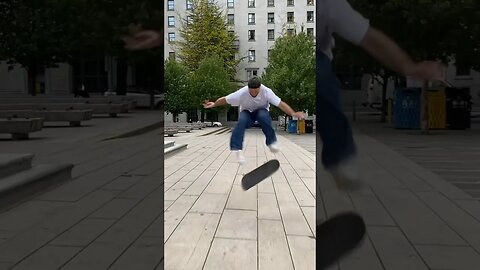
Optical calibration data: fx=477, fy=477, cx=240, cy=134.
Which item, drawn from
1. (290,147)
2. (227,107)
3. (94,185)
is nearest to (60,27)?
(94,185)

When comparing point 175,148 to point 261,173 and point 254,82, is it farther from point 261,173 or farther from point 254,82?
point 254,82

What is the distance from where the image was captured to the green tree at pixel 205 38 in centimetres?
290

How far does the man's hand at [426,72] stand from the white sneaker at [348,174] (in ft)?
1.67

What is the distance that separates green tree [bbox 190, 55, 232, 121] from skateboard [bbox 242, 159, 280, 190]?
48 centimetres

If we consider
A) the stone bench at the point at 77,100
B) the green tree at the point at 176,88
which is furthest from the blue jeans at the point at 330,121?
the stone bench at the point at 77,100

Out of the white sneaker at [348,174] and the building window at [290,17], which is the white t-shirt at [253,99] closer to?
the building window at [290,17]

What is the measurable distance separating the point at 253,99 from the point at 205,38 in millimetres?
480

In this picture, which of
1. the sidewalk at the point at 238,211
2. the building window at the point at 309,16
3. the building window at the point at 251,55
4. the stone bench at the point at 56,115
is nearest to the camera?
the stone bench at the point at 56,115

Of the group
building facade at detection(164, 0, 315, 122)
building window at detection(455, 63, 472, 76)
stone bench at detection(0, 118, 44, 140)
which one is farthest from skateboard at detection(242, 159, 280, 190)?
stone bench at detection(0, 118, 44, 140)

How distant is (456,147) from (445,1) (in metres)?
0.72

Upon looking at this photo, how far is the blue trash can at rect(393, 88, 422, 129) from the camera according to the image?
2.36 meters

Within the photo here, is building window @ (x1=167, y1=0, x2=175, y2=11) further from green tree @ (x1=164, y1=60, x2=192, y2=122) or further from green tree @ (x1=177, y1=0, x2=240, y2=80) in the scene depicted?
green tree @ (x1=164, y1=60, x2=192, y2=122)

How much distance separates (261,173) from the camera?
3.21 m

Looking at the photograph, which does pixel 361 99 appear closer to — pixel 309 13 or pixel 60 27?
pixel 309 13
